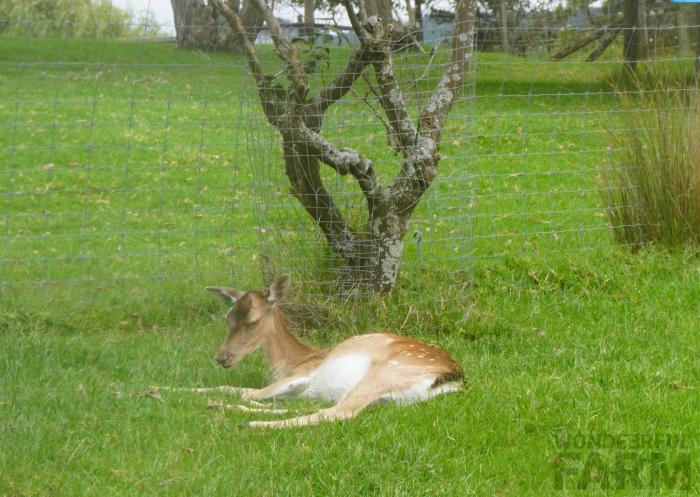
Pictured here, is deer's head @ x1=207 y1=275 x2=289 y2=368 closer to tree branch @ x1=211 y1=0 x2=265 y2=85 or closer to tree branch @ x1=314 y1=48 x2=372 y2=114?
tree branch @ x1=314 y1=48 x2=372 y2=114

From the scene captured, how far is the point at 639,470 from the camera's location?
4.65m

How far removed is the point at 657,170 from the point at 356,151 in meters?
2.70

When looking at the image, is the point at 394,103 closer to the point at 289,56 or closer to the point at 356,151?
the point at 356,151

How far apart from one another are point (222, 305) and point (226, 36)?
1655 cm

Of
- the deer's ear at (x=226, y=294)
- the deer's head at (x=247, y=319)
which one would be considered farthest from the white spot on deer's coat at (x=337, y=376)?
the deer's ear at (x=226, y=294)

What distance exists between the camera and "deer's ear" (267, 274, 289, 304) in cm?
646

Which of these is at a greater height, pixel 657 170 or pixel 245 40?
pixel 245 40

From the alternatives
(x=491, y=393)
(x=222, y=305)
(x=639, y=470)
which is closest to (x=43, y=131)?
(x=222, y=305)

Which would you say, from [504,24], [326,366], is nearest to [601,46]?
[504,24]

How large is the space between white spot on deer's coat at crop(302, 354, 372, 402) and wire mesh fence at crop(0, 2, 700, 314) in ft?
4.19

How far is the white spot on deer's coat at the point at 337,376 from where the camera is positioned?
5.84 meters

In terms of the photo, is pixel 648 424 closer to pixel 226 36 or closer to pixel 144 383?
pixel 144 383

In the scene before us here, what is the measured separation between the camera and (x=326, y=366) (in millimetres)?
6055

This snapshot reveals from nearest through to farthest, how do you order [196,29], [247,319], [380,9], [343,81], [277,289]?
[247,319] < [277,289] < [343,81] < [380,9] < [196,29]
